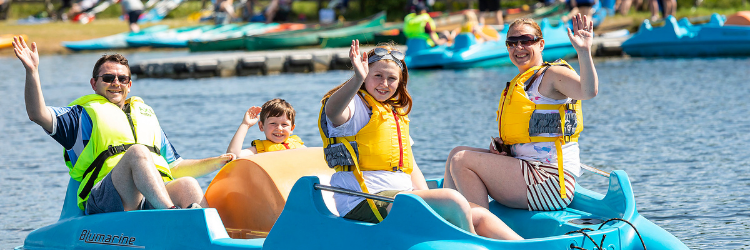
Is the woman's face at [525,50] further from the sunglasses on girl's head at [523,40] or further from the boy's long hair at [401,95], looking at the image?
the boy's long hair at [401,95]

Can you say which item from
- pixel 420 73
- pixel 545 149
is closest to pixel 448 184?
pixel 545 149

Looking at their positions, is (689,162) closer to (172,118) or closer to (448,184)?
(448,184)

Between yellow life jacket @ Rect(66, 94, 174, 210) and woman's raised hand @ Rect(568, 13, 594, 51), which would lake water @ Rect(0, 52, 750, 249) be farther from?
woman's raised hand @ Rect(568, 13, 594, 51)

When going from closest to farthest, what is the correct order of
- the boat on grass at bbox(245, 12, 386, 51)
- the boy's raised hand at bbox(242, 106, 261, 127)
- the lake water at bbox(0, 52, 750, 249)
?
the boy's raised hand at bbox(242, 106, 261, 127), the lake water at bbox(0, 52, 750, 249), the boat on grass at bbox(245, 12, 386, 51)

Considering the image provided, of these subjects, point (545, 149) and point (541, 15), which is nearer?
point (545, 149)

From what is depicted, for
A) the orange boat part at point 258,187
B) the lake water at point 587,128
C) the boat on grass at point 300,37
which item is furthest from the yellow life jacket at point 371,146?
the boat on grass at point 300,37

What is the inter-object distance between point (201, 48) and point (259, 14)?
968 cm

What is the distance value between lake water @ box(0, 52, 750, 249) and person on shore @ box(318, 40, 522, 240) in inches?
82.2

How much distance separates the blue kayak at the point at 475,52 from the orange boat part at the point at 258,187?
514 inches

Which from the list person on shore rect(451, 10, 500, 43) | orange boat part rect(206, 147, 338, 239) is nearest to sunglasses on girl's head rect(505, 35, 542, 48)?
orange boat part rect(206, 147, 338, 239)

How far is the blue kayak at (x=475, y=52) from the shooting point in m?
17.5

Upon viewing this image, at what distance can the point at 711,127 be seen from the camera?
31.1ft

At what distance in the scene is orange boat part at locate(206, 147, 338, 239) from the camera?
14.5ft

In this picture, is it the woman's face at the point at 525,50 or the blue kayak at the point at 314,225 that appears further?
the woman's face at the point at 525,50
